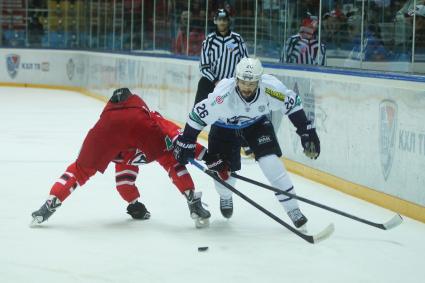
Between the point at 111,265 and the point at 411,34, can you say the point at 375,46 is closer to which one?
the point at 411,34

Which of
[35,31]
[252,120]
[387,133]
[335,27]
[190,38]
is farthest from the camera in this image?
[35,31]

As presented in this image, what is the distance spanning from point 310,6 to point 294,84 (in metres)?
0.66

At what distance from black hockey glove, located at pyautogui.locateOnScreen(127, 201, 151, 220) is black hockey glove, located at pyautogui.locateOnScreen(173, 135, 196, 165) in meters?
0.52

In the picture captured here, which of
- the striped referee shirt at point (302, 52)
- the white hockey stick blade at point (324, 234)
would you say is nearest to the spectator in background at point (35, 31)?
the striped referee shirt at point (302, 52)

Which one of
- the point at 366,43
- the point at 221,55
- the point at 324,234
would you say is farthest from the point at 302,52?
the point at 324,234

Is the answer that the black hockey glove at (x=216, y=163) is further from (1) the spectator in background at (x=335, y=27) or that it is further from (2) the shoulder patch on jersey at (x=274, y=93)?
(1) the spectator in background at (x=335, y=27)

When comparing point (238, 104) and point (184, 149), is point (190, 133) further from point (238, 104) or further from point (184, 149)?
point (238, 104)

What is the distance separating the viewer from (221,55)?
25.7 feet

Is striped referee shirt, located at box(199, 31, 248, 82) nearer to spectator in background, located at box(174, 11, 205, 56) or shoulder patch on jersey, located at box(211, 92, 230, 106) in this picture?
spectator in background, located at box(174, 11, 205, 56)

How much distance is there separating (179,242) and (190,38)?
260 inches

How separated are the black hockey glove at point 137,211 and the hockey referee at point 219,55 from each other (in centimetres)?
273

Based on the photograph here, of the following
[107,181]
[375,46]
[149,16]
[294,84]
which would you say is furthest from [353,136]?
[149,16]

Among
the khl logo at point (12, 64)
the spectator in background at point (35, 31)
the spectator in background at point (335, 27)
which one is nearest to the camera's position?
the spectator in background at point (335, 27)

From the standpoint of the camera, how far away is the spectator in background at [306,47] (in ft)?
24.5
